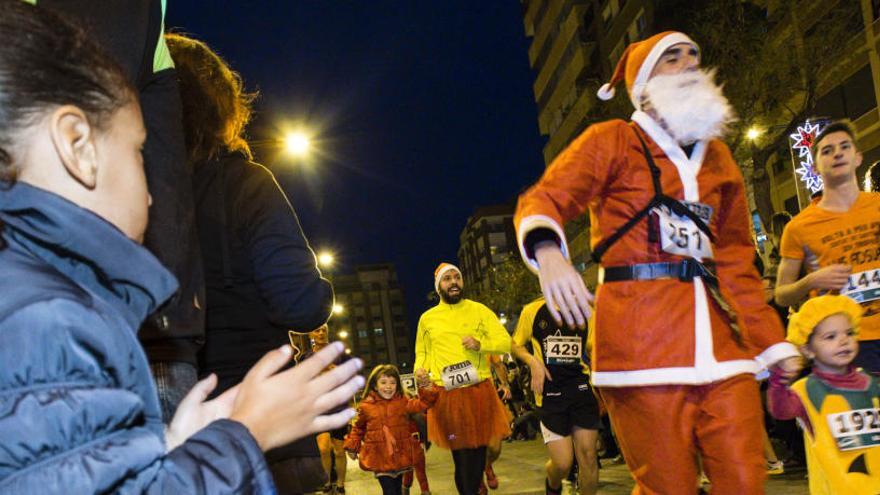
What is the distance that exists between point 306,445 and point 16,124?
1497 mm

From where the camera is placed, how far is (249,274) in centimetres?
260

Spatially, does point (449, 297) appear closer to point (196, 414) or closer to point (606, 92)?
point (606, 92)

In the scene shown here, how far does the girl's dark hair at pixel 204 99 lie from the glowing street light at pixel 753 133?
18842mm

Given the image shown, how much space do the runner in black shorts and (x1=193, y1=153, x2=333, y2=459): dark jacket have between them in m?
5.08

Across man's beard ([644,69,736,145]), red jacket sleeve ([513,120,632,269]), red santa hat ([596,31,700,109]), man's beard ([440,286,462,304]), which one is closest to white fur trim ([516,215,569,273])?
Answer: red jacket sleeve ([513,120,632,269])

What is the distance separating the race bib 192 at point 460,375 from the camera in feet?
28.0

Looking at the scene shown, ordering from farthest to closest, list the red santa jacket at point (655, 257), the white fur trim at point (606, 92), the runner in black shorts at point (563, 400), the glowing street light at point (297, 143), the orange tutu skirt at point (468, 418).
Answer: the glowing street light at point (297, 143) → the orange tutu skirt at point (468, 418) → the runner in black shorts at point (563, 400) → the white fur trim at point (606, 92) → the red santa jacket at point (655, 257)

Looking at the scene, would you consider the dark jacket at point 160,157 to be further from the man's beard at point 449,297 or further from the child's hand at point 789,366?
the man's beard at point 449,297

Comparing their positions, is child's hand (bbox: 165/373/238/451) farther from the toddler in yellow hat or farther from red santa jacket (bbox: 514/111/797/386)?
the toddler in yellow hat

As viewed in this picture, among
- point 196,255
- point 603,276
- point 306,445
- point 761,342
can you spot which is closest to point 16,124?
point 196,255

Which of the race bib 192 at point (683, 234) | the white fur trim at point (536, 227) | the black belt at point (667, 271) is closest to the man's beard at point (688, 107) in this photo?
the race bib 192 at point (683, 234)

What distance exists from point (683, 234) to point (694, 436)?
0.77 meters

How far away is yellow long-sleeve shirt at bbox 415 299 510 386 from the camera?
866 centimetres

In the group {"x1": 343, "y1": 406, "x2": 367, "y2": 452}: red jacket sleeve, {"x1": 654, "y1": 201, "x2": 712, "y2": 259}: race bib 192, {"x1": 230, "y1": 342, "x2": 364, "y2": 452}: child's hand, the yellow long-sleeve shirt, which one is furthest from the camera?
{"x1": 343, "y1": 406, "x2": 367, "y2": 452}: red jacket sleeve
